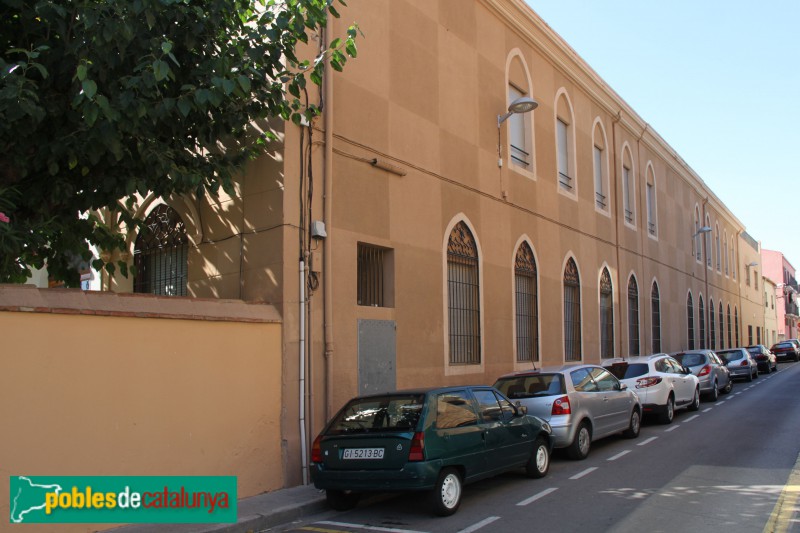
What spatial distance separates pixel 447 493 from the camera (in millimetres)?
7773

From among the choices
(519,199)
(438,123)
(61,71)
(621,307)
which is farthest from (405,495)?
(621,307)

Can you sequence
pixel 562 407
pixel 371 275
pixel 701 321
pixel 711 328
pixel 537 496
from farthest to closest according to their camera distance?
pixel 711 328 < pixel 701 321 < pixel 371 275 < pixel 562 407 < pixel 537 496

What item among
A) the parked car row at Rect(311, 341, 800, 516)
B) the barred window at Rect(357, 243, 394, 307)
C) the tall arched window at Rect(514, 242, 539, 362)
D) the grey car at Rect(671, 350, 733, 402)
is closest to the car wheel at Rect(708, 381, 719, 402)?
the grey car at Rect(671, 350, 733, 402)

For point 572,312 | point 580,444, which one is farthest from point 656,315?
point 580,444

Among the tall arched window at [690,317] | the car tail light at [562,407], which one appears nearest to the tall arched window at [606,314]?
the car tail light at [562,407]

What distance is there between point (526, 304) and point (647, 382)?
3313 millimetres

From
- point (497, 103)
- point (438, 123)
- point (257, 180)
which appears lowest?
point (257, 180)

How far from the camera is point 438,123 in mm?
13711

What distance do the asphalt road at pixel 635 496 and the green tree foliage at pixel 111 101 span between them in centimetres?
434

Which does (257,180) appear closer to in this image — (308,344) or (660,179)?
(308,344)

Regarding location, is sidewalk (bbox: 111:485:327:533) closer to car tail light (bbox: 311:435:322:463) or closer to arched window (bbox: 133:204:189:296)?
car tail light (bbox: 311:435:322:463)

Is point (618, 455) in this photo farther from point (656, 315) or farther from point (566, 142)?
point (656, 315)

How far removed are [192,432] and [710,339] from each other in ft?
116

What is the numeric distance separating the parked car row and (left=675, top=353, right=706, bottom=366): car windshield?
8.96 metres
